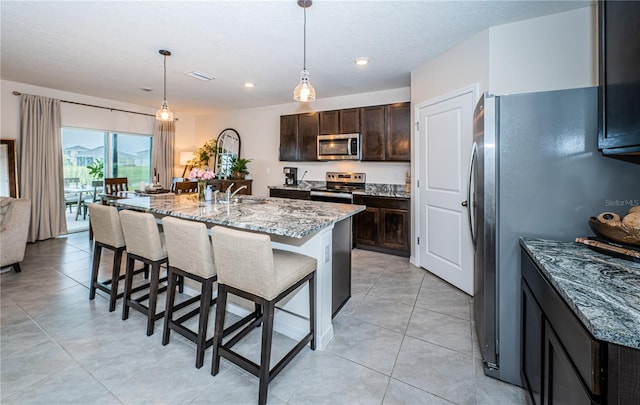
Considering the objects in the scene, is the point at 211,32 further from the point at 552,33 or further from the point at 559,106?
the point at 552,33

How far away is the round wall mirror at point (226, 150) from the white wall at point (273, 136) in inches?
5.2

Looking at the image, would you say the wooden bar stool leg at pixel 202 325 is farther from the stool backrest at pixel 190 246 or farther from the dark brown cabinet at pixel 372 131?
the dark brown cabinet at pixel 372 131

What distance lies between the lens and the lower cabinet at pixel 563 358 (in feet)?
2.66

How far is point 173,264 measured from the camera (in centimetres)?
210

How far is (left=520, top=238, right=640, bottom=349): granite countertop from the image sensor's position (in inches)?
32.3

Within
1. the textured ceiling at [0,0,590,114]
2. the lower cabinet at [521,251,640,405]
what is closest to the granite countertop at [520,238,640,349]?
the lower cabinet at [521,251,640,405]

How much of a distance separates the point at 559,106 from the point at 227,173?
608cm

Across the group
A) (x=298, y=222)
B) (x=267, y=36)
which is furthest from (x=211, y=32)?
(x=298, y=222)

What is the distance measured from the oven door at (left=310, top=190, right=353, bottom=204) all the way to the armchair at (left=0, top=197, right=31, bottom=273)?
3.70 meters

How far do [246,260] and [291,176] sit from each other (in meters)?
4.27

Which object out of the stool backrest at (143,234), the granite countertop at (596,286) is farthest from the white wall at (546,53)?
the stool backrest at (143,234)

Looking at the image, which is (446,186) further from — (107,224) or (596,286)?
(107,224)

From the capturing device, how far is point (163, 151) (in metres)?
6.59

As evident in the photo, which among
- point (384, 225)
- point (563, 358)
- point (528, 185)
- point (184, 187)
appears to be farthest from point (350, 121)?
point (563, 358)
